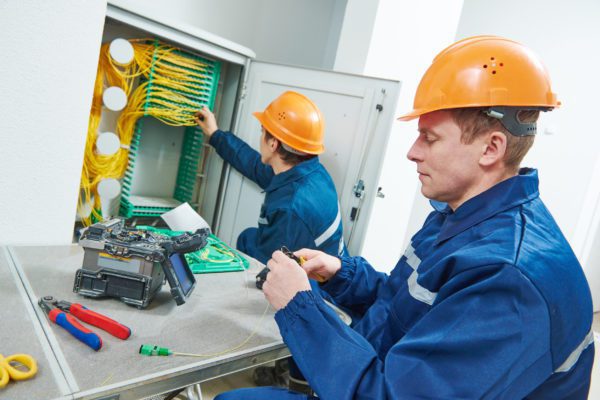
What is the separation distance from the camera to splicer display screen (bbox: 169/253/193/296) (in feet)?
3.47

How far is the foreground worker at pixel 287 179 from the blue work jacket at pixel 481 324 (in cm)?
87

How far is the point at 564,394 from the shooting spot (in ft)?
2.71

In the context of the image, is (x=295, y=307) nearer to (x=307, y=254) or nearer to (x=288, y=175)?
(x=307, y=254)

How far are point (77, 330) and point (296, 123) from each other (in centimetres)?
133

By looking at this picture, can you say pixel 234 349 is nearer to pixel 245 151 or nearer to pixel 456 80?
pixel 456 80

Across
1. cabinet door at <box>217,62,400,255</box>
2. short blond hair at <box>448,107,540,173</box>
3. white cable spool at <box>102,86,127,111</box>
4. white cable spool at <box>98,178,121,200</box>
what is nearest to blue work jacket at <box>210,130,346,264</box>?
cabinet door at <box>217,62,400,255</box>

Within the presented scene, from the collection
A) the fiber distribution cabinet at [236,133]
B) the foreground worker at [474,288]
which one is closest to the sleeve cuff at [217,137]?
the fiber distribution cabinet at [236,133]

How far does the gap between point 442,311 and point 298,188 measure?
1.16 meters

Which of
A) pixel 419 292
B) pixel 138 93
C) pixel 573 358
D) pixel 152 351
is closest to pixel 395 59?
pixel 138 93

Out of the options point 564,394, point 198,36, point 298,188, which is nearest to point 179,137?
point 198,36

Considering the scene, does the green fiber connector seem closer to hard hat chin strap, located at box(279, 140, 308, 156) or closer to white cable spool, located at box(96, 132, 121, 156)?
white cable spool, located at box(96, 132, 121, 156)

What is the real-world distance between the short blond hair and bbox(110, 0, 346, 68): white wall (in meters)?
1.77

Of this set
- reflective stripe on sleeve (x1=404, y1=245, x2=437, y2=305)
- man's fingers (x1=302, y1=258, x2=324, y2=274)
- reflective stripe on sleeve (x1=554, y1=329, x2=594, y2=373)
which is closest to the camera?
reflective stripe on sleeve (x1=554, y1=329, x2=594, y2=373)

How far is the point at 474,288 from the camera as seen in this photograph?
719mm
